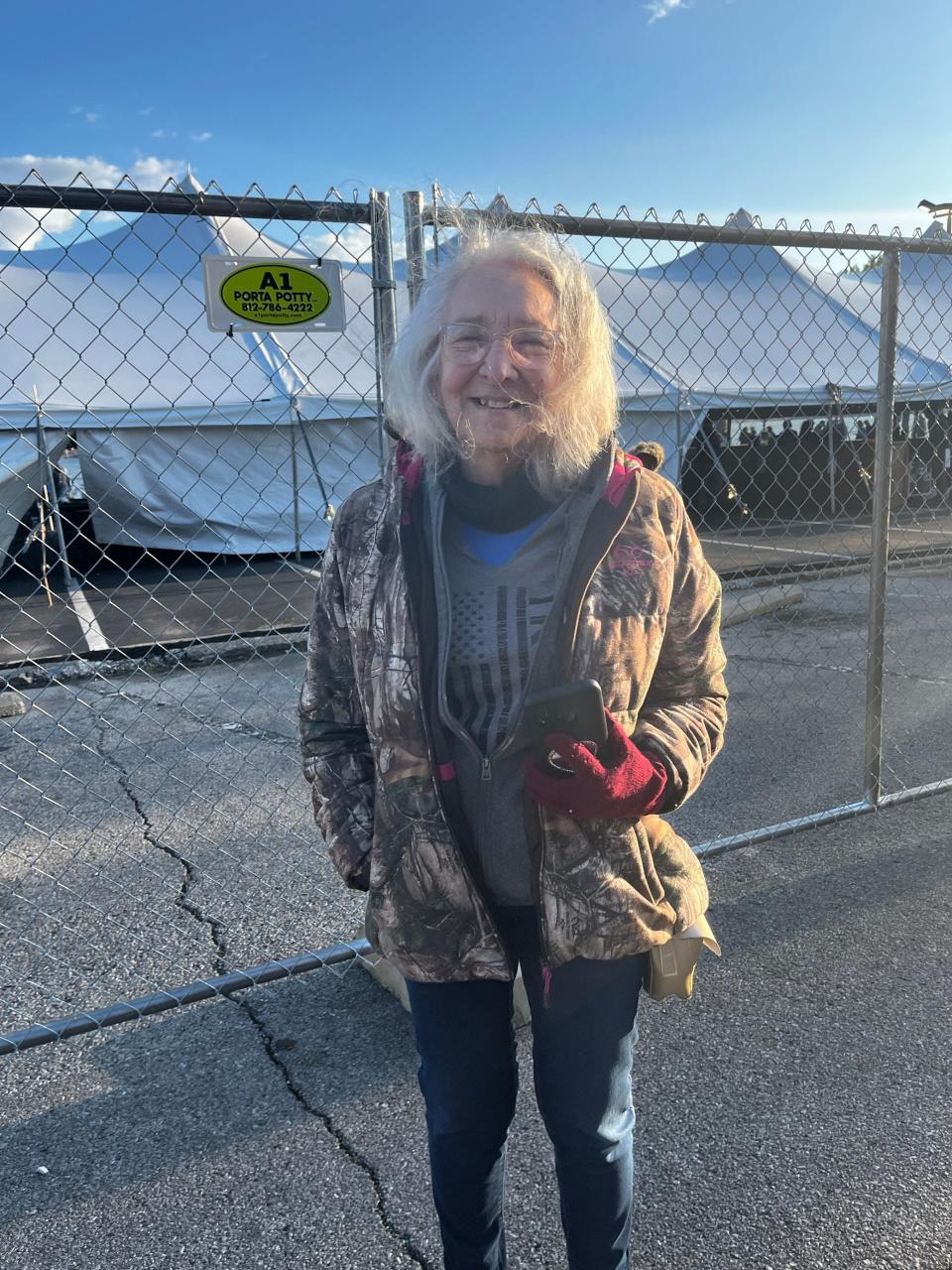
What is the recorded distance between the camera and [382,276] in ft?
8.29

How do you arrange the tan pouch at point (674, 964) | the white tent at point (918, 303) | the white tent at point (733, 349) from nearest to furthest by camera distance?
the tan pouch at point (674, 964)
the white tent at point (733, 349)
the white tent at point (918, 303)

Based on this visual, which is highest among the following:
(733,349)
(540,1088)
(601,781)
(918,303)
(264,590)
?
(918,303)

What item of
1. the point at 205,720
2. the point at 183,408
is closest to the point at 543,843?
the point at 205,720

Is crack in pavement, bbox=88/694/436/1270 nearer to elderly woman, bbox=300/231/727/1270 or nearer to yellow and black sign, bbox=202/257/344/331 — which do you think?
elderly woman, bbox=300/231/727/1270

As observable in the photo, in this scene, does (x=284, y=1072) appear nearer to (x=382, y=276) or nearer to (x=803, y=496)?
(x=382, y=276)

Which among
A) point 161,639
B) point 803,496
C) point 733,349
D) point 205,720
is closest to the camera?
point 205,720

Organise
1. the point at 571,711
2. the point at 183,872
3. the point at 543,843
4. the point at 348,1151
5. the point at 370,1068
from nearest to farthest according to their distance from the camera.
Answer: the point at 571,711
the point at 543,843
the point at 348,1151
the point at 370,1068
the point at 183,872

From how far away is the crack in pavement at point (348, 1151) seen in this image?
207cm

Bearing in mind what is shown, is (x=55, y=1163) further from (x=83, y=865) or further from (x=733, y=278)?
(x=733, y=278)

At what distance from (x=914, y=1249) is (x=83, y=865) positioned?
3358mm

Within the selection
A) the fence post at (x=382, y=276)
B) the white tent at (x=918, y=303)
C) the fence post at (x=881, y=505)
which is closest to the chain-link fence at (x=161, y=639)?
the fence post at (x=382, y=276)

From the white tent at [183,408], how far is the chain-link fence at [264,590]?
6 cm

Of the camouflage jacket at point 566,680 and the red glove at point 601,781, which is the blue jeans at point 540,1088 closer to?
the camouflage jacket at point 566,680

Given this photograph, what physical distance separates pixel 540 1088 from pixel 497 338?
4.39ft
